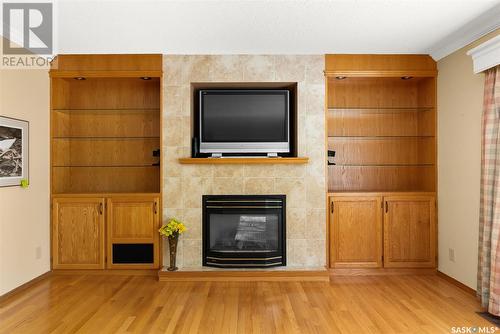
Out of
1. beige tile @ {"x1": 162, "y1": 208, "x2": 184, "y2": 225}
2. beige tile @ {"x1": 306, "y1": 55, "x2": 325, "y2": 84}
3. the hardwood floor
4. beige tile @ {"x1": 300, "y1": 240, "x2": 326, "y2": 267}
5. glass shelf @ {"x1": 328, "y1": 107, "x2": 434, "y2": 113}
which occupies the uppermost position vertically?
beige tile @ {"x1": 306, "y1": 55, "x2": 325, "y2": 84}

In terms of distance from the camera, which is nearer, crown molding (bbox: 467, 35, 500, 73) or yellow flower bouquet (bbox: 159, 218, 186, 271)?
crown molding (bbox: 467, 35, 500, 73)

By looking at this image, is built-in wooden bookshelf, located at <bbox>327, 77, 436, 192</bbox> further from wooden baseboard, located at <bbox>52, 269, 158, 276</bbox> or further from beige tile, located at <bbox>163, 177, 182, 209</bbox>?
wooden baseboard, located at <bbox>52, 269, 158, 276</bbox>

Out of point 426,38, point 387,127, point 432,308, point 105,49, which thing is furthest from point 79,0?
point 432,308

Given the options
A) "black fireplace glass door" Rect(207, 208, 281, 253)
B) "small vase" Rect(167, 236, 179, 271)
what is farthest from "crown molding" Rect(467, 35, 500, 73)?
"small vase" Rect(167, 236, 179, 271)

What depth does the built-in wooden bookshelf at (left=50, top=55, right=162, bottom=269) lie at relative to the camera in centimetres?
387

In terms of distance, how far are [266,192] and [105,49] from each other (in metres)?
2.40

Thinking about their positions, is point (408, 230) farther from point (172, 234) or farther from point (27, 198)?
point (27, 198)

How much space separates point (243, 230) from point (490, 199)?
2.44m

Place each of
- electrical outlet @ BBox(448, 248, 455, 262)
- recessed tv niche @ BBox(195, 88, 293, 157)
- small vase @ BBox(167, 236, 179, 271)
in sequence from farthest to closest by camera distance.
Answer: recessed tv niche @ BBox(195, 88, 293, 157), small vase @ BBox(167, 236, 179, 271), electrical outlet @ BBox(448, 248, 455, 262)

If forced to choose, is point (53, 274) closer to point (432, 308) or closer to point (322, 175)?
point (322, 175)

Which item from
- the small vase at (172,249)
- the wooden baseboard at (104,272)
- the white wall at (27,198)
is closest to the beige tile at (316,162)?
the small vase at (172,249)

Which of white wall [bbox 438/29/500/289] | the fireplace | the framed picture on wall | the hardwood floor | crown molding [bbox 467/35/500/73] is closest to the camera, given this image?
the hardwood floor

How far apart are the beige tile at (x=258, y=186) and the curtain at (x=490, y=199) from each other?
2.05m

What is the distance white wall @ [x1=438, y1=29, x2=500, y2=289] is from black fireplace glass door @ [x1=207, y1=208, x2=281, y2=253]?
1868mm
